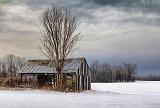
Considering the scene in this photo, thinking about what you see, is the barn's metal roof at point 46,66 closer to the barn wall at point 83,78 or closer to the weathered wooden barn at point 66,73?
the weathered wooden barn at point 66,73

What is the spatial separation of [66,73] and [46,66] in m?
5.90

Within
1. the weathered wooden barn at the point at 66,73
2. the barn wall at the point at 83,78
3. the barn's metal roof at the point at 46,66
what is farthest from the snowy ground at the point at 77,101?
the barn's metal roof at the point at 46,66

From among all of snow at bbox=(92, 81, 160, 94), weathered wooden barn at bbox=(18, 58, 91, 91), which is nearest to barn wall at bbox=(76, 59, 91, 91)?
weathered wooden barn at bbox=(18, 58, 91, 91)

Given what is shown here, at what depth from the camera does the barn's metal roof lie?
58188mm

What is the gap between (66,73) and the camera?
189 ft

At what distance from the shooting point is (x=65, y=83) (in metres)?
55.0

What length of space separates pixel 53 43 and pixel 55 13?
6055 millimetres

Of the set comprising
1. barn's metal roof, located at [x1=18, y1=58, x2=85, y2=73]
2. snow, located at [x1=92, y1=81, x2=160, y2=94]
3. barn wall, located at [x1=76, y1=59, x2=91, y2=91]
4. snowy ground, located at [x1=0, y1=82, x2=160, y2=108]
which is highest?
barn's metal roof, located at [x1=18, y1=58, x2=85, y2=73]

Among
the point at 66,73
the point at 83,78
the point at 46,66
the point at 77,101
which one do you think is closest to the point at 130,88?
the point at 83,78

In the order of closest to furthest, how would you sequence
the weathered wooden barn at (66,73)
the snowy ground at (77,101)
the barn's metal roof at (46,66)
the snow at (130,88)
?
the snowy ground at (77,101)
the snow at (130,88)
the weathered wooden barn at (66,73)
the barn's metal roof at (46,66)

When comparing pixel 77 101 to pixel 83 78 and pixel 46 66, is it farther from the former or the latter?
pixel 46 66

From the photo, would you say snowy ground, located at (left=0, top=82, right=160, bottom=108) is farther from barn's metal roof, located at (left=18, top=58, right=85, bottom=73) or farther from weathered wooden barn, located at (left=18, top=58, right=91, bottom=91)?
barn's metal roof, located at (left=18, top=58, right=85, bottom=73)

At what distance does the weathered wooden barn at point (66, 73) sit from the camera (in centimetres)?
5688

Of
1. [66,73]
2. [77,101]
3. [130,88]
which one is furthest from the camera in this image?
[130,88]
